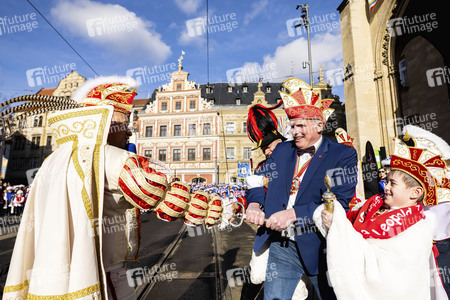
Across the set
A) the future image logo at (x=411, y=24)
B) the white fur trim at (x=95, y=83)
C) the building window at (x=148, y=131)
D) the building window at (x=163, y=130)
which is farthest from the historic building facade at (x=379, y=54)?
the building window at (x=148, y=131)

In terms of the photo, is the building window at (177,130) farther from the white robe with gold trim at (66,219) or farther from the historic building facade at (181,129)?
the white robe with gold trim at (66,219)

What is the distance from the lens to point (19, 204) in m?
15.6

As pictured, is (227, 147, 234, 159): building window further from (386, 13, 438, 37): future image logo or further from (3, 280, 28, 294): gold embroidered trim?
(3, 280, 28, 294): gold embroidered trim

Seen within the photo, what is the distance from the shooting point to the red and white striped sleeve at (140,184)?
139 centimetres

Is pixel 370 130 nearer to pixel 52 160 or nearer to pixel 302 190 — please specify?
pixel 302 190

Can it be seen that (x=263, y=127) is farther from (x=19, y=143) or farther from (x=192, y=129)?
(x=19, y=143)

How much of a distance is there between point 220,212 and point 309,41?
13884 mm

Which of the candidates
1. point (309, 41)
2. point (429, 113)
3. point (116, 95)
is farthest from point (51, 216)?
point (429, 113)

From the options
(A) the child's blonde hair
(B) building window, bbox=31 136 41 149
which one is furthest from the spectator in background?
(B) building window, bbox=31 136 41 149

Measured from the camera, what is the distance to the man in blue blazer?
1818mm

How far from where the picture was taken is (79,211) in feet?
4.41

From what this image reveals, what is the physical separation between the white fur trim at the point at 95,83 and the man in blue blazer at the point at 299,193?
1365 millimetres

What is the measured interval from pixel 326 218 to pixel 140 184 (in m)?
1.11

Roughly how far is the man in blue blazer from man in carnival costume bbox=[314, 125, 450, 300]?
266 mm
